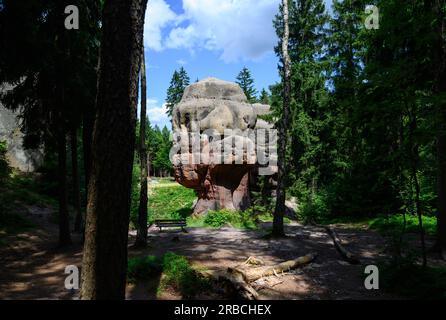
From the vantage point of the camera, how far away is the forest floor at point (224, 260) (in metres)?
7.83

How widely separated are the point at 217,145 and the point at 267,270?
674 inches

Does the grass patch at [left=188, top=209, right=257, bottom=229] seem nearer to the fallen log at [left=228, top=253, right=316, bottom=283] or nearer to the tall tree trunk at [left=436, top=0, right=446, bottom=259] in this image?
the fallen log at [left=228, top=253, right=316, bottom=283]

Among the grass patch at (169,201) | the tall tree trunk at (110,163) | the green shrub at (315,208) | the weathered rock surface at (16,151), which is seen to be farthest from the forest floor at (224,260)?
the grass patch at (169,201)

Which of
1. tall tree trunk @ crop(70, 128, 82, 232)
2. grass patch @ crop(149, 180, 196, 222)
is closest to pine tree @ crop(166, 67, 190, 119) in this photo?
grass patch @ crop(149, 180, 196, 222)

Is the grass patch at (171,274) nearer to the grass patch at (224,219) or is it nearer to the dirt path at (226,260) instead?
the dirt path at (226,260)

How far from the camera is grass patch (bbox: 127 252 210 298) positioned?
802 centimetres

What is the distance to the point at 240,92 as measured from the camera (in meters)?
29.6

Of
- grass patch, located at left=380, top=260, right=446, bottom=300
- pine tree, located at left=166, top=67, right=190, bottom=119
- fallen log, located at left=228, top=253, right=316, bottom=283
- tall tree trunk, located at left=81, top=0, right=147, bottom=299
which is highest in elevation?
pine tree, located at left=166, top=67, right=190, bottom=119

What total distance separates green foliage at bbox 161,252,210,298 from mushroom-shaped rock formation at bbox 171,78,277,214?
1604 centimetres

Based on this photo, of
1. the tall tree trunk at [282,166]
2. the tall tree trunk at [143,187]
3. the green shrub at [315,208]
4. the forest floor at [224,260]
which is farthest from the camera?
the green shrub at [315,208]

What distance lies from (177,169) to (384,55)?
16.5 m
